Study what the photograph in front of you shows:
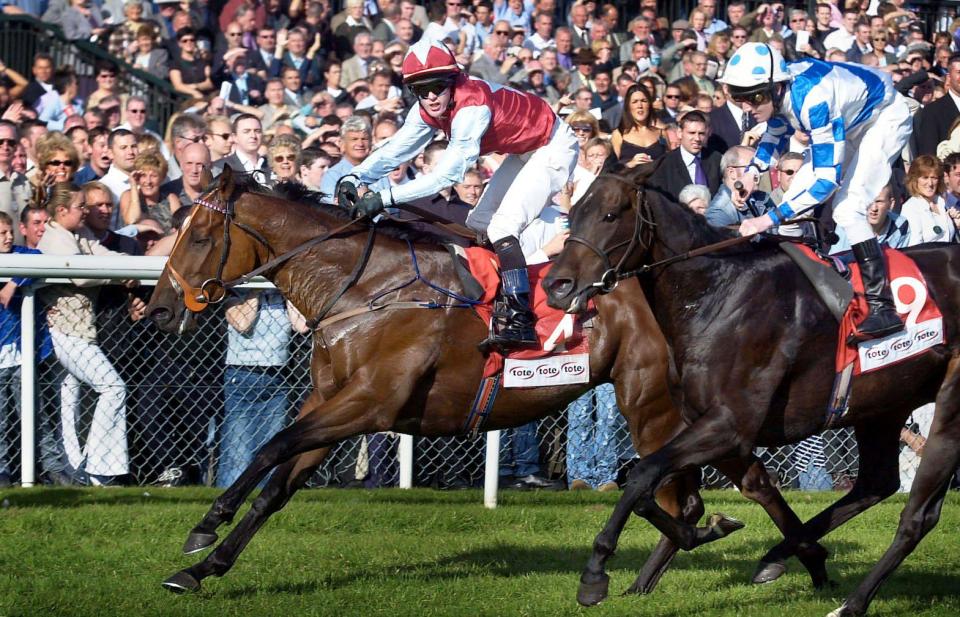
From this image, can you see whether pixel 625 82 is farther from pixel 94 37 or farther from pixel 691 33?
pixel 94 37

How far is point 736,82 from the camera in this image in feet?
20.2

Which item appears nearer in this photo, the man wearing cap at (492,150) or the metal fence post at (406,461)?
the man wearing cap at (492,150)

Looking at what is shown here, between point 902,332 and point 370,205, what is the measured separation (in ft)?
7.95

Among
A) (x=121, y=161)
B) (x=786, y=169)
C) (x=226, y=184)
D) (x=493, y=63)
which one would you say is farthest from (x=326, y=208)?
(x=493, y=63)

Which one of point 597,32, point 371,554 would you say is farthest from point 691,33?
point 371,554

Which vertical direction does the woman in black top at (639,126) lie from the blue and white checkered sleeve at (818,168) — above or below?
below

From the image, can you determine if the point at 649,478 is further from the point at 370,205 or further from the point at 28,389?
the point at 28,389

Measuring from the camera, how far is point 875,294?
19.9ft

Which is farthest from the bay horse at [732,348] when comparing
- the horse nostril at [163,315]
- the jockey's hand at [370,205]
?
the horse nostril at [163,315]

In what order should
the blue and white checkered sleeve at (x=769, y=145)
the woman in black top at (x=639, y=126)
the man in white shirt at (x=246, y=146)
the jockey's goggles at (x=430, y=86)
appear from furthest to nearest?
the woman in black top at (x=639, y=126) < the man in white shirt at (x=246, y=146) < the blue and white checkered sleeve at (x=769, y=145) < the jockey's goggles at (x=430, y=86)

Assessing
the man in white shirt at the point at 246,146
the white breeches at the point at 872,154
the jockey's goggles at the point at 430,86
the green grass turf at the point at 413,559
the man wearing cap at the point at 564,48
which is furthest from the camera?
the man wearing cap at the point at 564,48

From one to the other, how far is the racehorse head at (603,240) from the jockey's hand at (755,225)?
0.51m

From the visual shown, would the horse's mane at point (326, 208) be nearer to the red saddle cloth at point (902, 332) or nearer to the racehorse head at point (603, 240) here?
the racehorse head at point (603, 240)

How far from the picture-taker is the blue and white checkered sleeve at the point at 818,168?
6121mm
